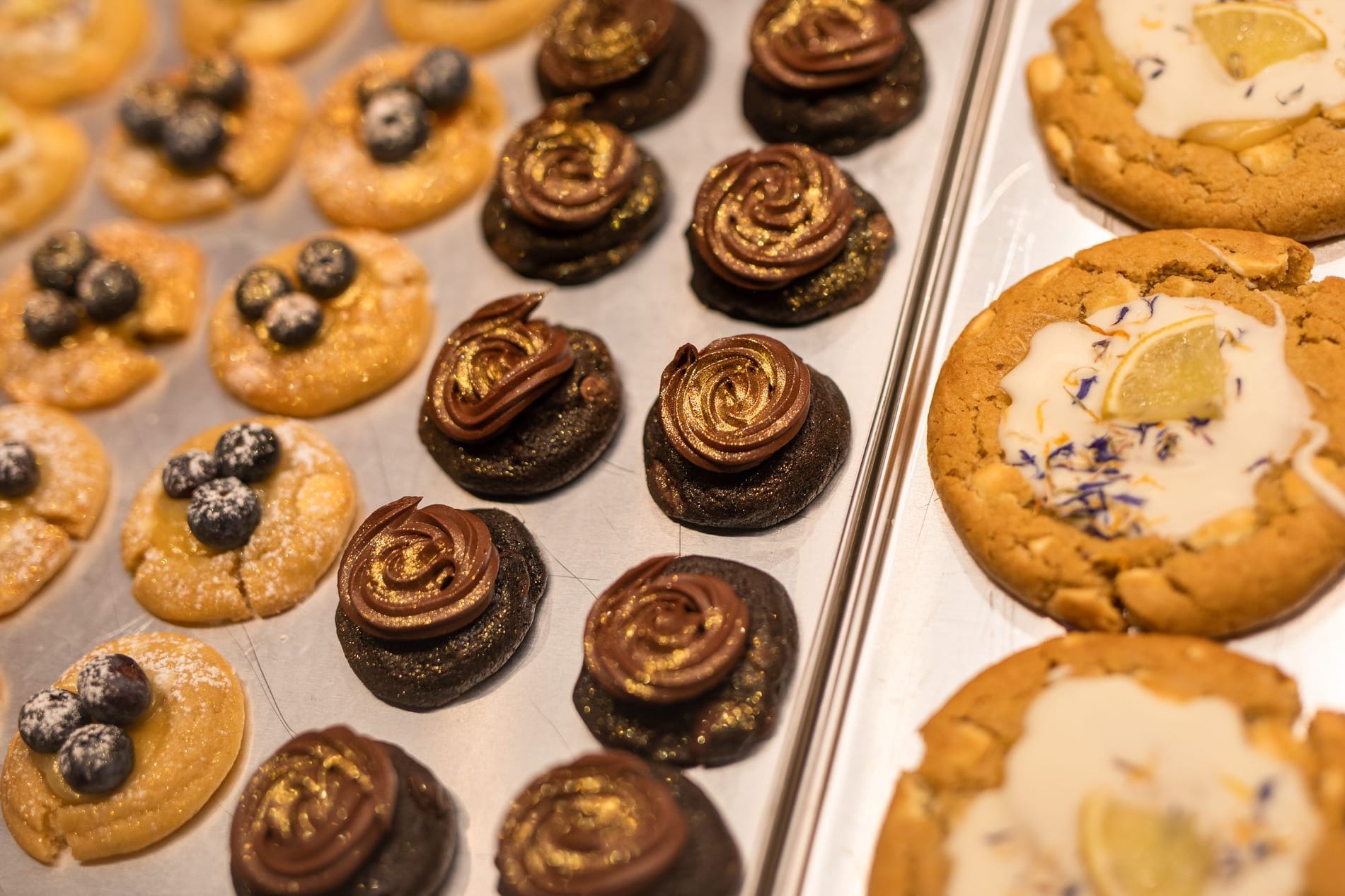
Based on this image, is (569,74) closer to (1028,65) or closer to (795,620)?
(1028,65)

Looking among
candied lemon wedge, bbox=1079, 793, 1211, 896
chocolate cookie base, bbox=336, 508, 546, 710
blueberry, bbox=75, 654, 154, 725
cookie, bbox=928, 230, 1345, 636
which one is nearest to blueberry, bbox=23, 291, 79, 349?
blueberry, bbox=75, 654, 154, 725

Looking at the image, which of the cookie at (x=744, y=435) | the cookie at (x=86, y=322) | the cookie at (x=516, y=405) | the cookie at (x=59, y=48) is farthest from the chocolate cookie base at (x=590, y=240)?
the cookie at (x=59, y=48)

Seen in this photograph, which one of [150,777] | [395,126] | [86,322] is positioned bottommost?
[150,777]

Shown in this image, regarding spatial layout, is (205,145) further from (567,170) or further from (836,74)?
(836,74)

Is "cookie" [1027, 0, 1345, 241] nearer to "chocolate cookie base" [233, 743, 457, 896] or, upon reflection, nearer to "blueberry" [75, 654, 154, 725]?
"chocolate cookie base" [233, 743, 457, 896]

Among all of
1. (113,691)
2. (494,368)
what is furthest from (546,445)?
(113,691)

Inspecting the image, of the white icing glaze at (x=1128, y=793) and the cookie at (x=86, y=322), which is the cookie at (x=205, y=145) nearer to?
the cookie at (x=86, y=322)
